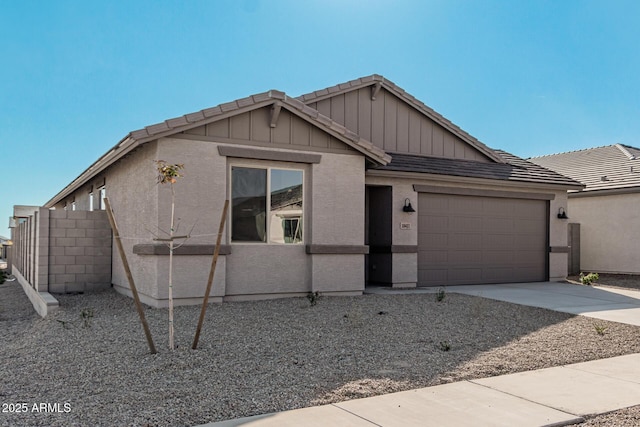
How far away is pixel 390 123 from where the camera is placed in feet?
49.0

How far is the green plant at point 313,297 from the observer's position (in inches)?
407

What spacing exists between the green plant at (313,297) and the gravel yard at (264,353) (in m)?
0.09

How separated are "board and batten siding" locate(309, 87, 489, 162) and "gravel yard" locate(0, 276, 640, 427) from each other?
5.22 meters

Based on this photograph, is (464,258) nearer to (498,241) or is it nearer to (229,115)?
(498,241)

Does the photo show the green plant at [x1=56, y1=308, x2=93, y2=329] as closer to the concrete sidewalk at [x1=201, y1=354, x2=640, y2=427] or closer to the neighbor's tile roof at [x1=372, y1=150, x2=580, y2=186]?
the concrete sidewalk at [x1=201, y1=354, x2=640, y2=427]

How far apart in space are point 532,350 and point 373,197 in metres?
7.08

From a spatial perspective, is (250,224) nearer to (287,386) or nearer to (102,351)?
(102,351)

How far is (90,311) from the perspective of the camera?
930cm

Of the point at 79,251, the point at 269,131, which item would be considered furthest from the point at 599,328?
the point at 79,251

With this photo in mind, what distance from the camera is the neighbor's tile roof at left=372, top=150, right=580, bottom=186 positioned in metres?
13.7

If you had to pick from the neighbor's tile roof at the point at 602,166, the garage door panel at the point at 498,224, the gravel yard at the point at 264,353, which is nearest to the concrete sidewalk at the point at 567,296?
the gravel yard at the point at 264,353

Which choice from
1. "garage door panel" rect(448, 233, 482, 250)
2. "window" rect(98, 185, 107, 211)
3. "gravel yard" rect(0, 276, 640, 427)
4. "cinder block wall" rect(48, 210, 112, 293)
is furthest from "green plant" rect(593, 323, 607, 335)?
"window" rect(98, 185, 107, 211)

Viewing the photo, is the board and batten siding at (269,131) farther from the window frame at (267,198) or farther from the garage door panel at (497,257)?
the garage door panel at (497,257)

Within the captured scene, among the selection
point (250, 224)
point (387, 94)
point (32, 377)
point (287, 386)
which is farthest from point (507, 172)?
point (32, 377)
